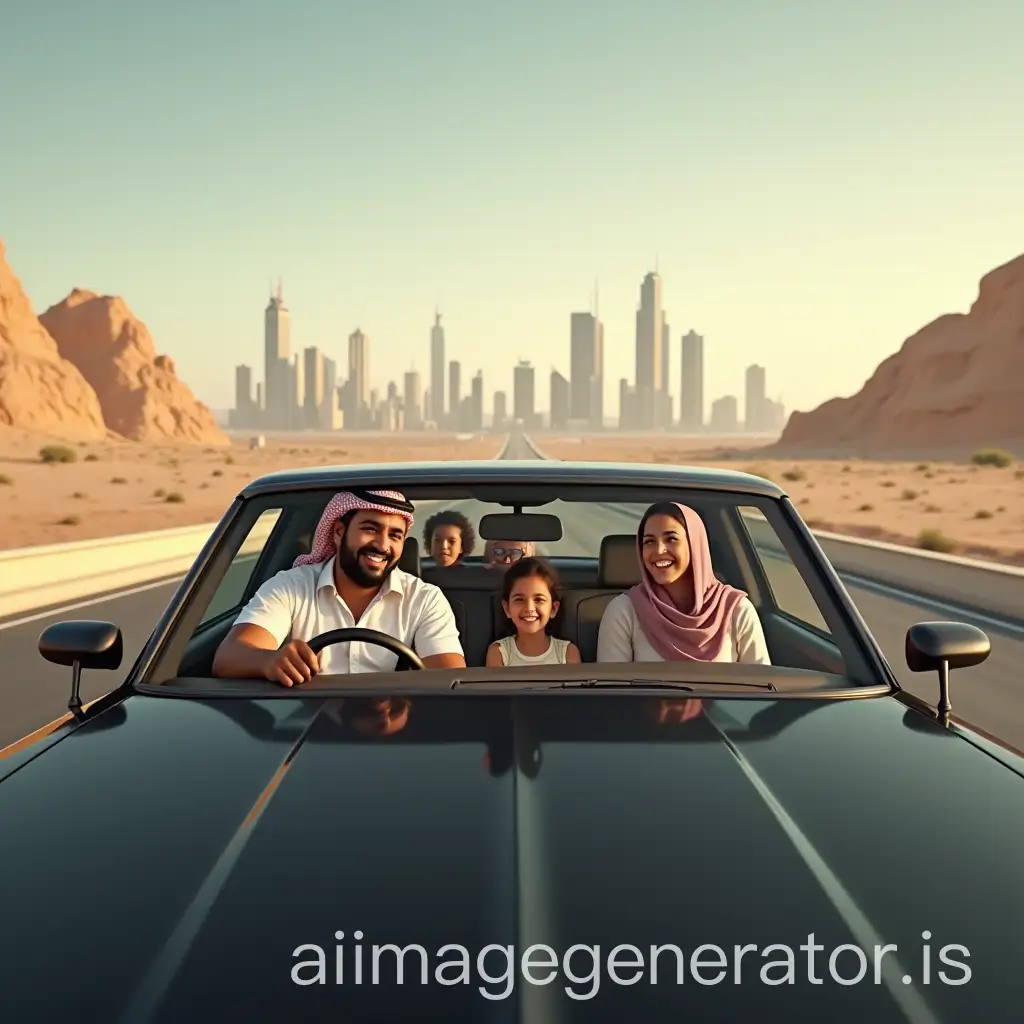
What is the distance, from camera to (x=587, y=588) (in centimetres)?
536

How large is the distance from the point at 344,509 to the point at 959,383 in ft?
389

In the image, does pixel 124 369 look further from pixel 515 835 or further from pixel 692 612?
Answer: pixel 515 835

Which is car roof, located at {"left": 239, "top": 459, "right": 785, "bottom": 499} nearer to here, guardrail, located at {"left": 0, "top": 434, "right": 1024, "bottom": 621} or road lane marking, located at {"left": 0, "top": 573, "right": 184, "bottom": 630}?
guardrail, located at {"left": 0, "top": 434, "right": 1024, "bottom": 621}

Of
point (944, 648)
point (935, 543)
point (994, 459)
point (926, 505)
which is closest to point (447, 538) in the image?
point (944, 648)

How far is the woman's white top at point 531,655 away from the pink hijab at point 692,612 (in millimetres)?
369

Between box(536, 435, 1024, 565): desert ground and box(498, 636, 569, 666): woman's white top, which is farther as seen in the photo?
box(536, 435, 1024, 565): desert ground

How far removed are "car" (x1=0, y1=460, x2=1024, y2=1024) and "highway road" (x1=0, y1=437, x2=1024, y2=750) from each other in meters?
3.42

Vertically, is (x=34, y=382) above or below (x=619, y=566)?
above

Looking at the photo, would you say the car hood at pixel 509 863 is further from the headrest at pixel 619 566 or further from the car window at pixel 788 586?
the car window at pixel 788 586

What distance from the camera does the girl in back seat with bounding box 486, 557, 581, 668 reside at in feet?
14.5

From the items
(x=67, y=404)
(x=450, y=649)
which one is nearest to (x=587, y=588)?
(x=450, y=649)

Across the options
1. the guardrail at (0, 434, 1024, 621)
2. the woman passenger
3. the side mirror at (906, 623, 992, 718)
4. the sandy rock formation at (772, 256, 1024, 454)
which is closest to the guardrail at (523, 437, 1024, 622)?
the guardrail at (0, 434, 1024, 621)

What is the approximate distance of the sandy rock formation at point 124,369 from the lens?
497ft

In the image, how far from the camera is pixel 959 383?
115375 mm
